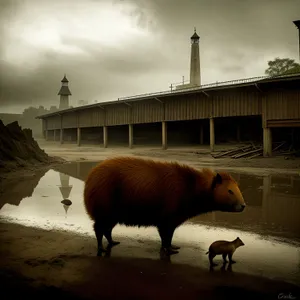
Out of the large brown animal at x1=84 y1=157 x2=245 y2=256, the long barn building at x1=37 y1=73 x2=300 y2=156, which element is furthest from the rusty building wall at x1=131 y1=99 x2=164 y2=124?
the large brown animal at x1=84 y1=157 x2=245 y2=256

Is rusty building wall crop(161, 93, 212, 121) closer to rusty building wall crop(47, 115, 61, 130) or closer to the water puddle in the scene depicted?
the water puddle

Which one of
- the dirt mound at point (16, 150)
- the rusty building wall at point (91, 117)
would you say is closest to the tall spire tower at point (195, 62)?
the rusty building wall at point (91, 117)

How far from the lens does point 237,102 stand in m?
20.3

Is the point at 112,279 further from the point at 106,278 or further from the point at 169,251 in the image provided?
the point at 169,251

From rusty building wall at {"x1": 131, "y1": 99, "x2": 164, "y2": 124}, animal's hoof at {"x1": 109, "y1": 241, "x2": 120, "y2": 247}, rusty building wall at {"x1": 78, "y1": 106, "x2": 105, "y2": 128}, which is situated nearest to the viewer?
animal's hoof at {"x1": 109, "y1": 241, "x2": 120, "y2": 247}

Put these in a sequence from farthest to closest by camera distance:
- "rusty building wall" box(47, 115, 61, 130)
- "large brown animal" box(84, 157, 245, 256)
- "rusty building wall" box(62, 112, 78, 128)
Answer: "rusty building wall" box(47, 115, 61, 130) → "rusty building wall" box(62, 112, 78, 128) → "large brown animal" box(84, 157, 245, 256)

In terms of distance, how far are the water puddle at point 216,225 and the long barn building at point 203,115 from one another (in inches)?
397

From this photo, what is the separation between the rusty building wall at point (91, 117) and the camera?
31.3 metres

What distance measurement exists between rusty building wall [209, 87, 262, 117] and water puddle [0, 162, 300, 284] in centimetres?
1102

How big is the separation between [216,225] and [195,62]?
46771 mm

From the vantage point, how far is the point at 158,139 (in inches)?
1265

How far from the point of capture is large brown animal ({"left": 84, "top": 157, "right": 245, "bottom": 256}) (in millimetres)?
3922

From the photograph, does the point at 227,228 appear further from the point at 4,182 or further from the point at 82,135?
the point at 82,135

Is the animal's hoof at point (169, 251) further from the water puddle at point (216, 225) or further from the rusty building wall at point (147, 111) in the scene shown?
the rusty building wall at point (147, 111)
